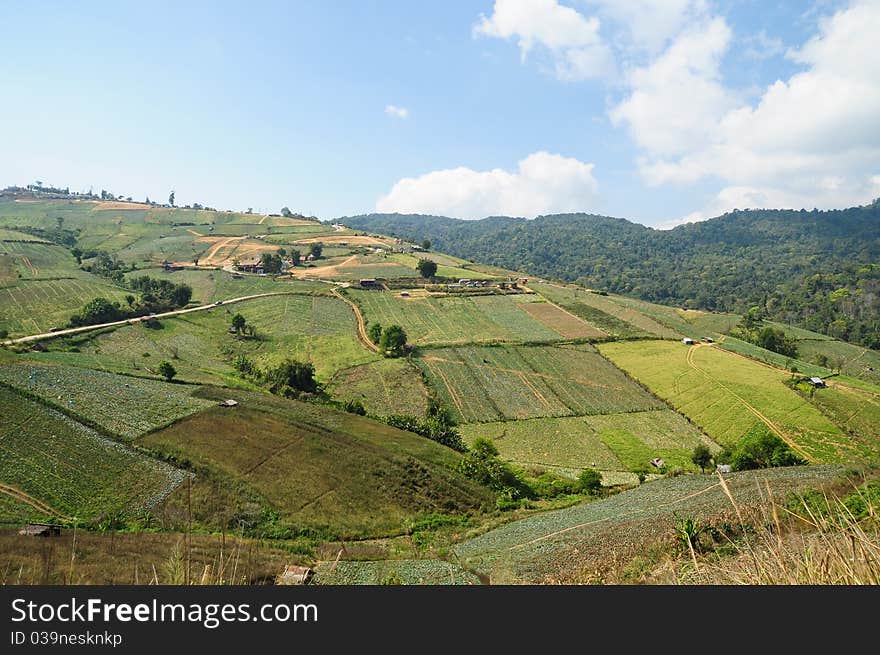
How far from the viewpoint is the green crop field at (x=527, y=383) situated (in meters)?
57.8

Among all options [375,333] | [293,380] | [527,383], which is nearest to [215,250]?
[375,333]

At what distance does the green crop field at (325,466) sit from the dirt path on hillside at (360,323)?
1332 inches

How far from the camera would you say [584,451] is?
4844 cm

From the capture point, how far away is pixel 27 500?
2597 cm

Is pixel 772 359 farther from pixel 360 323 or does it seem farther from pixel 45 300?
pixel 45 300

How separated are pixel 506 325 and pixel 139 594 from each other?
84.8 metres

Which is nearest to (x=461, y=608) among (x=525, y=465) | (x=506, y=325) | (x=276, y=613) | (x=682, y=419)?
(x=276, y=613)

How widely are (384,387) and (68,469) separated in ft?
114

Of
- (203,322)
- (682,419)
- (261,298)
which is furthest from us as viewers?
(261,298)

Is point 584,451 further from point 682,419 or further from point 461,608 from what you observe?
point 461,608

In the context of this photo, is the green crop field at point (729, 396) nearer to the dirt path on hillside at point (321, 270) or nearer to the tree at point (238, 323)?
the tree at point (238, 323)

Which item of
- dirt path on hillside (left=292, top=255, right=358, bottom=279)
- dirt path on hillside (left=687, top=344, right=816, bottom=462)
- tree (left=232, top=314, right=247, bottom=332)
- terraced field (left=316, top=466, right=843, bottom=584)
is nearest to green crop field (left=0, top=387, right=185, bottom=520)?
terraced field (left=316, top=466, right=843, bottom=584)

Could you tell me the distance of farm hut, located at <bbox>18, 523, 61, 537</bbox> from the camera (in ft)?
72.4

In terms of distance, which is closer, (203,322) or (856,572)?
(856,572)
